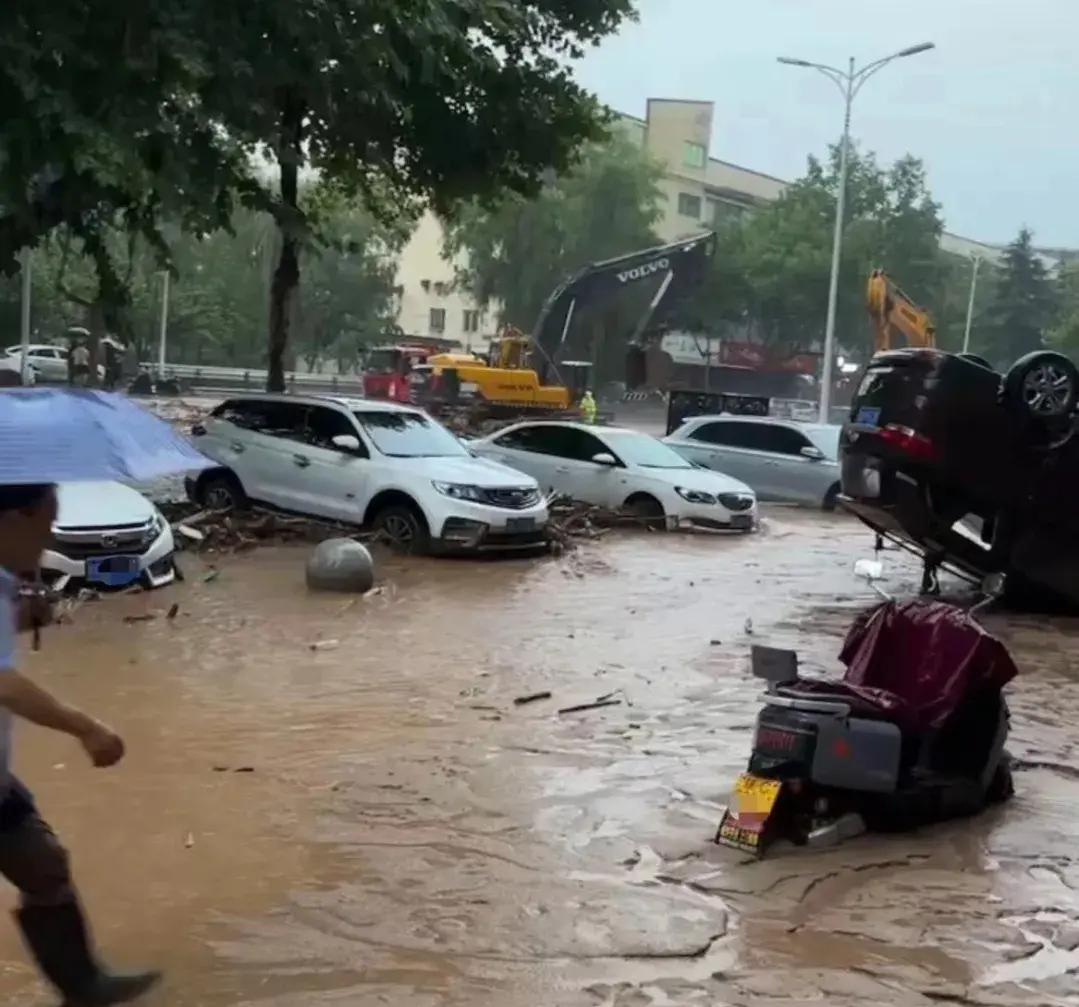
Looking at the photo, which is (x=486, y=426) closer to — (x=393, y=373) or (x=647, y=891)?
(x=393, y=373)

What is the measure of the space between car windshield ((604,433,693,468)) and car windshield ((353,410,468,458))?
11.3ft

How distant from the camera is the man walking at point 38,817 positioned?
11.4 feet

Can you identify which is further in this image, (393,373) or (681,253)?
(393,373)

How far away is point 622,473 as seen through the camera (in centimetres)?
1888

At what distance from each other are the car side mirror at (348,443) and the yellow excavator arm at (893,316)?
20024mm

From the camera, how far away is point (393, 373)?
4059 centimetres

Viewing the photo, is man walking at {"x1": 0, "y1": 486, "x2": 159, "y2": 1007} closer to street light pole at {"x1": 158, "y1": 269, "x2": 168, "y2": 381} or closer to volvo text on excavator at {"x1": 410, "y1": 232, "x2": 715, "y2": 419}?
volvo text on excavator at {"x1": 410, "y1": 232, "x2": 715, "y2": 419}

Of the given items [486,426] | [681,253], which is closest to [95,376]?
[486,426]

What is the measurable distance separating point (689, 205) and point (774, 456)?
177 ft

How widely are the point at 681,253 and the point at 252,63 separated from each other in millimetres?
21290

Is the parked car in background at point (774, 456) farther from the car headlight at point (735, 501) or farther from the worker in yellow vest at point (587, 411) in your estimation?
the worker in yellow vest at point (587, 411)

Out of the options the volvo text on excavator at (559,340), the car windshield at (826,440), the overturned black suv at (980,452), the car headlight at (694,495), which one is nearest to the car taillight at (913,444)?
the overturned black suv at (980,452)

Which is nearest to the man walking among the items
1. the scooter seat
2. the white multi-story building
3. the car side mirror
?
the scooter seat

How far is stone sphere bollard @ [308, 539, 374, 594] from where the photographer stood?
1284cm
